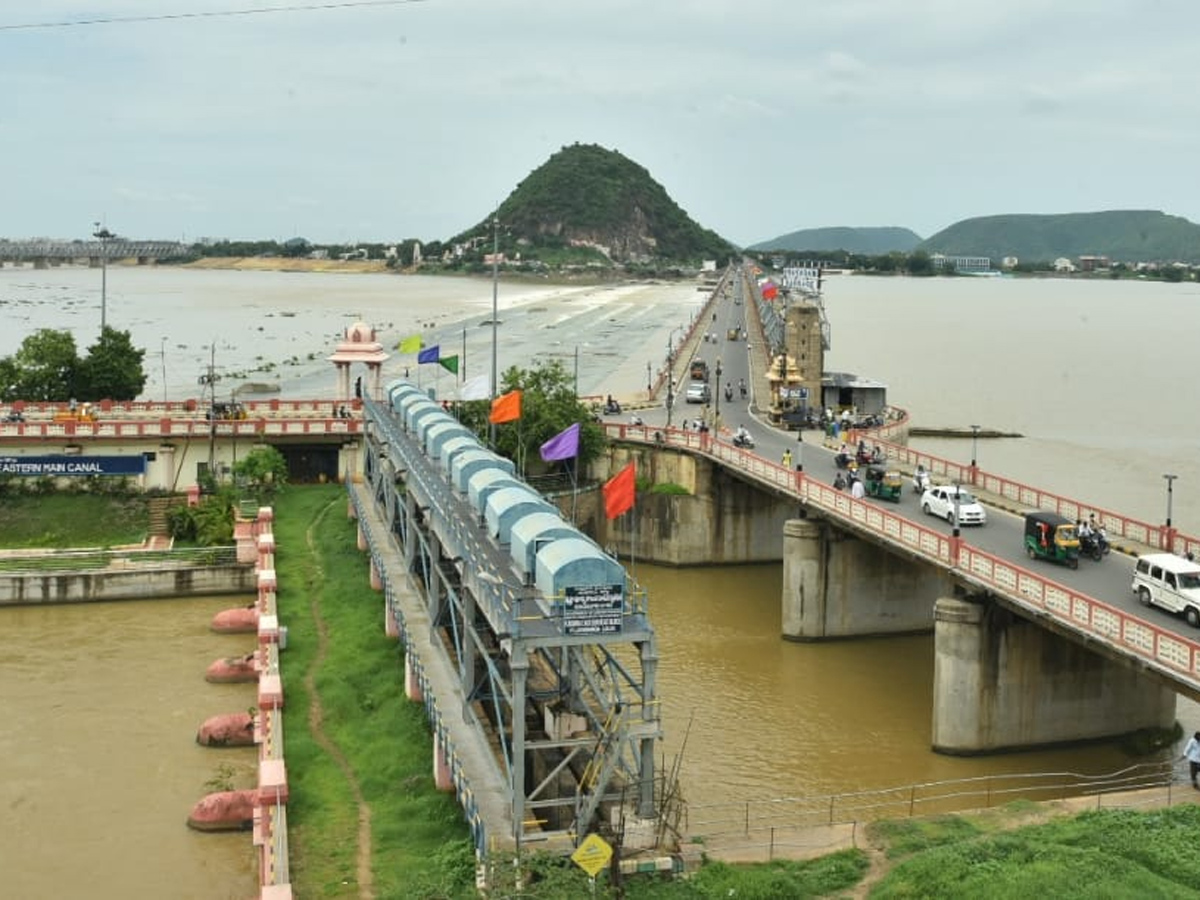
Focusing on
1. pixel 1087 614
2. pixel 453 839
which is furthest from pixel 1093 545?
pixel 453 839

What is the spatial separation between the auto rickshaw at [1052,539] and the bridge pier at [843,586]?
8254 mm

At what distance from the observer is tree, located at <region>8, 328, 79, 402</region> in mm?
67125

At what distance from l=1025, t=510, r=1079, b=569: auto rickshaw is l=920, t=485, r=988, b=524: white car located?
10.7 ft

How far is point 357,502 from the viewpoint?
5172cm

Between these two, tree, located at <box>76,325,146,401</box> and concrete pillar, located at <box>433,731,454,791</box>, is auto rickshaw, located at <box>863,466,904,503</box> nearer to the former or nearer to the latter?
concrete pillar, located at <box>433,731,454,791</box>

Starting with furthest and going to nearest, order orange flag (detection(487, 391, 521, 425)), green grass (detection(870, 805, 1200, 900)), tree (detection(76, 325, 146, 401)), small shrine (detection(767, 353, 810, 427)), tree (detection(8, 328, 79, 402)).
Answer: tree (detection(76, 325, 146, 401)) → small shrine (detection(767, 353, 810, 427)) → tree (detection(8, 328, 79, 402)) → orange flag (detection(487, 391, 521, 425)) → green grass (detection(870, 805, 1200, 900))

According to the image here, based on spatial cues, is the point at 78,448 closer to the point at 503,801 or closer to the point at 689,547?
the point at 689,547

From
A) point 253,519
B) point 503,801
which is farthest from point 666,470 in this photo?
point 503,801

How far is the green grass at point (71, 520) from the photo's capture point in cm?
5400

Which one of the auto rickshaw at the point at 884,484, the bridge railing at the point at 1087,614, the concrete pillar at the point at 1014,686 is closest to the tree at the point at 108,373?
the auto rickshaw at the point at 884,484

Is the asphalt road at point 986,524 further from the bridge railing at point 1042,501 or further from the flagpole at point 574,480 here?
the flagpole at point 574,480

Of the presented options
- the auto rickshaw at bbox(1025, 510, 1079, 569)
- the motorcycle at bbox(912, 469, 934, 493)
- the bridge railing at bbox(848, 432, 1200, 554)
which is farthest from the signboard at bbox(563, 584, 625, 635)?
the motorcycle at bbox(912, 469, 934, 493)

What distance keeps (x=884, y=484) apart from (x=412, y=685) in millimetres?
19542

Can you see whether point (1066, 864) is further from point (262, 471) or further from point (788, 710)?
point (262, 471)
